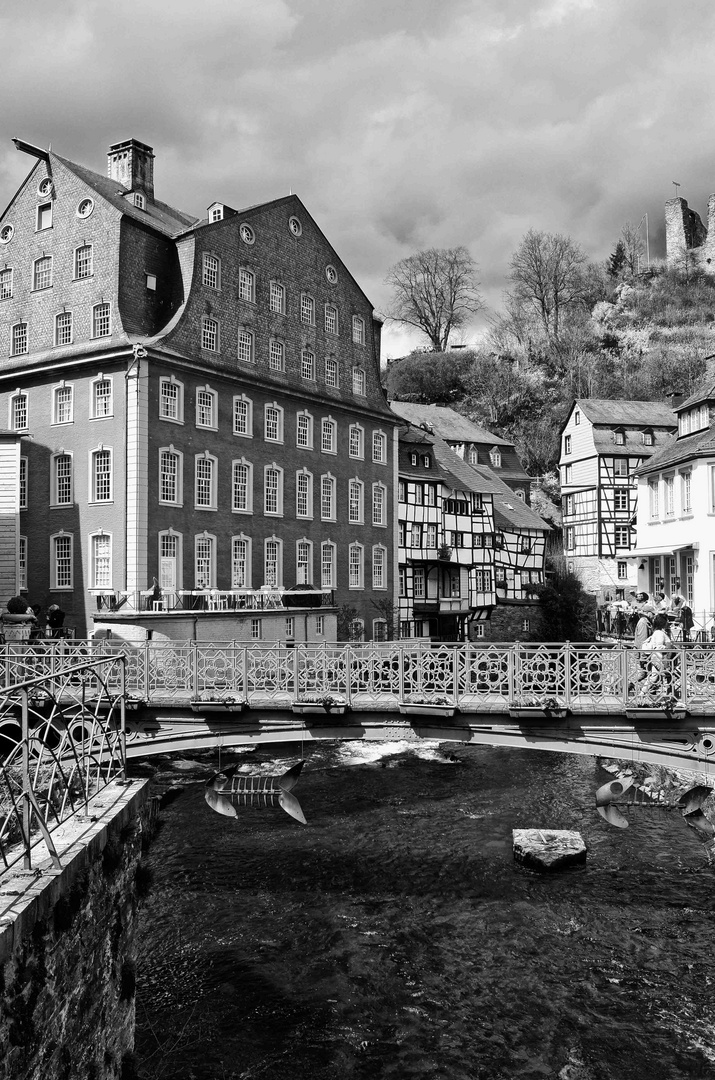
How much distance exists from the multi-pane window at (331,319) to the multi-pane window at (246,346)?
617cm

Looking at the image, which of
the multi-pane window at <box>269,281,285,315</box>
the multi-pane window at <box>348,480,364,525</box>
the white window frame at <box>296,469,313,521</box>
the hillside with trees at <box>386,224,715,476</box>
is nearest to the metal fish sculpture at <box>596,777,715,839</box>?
the white window frame at <box>296,469,313,521</box>

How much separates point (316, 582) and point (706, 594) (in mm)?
17296

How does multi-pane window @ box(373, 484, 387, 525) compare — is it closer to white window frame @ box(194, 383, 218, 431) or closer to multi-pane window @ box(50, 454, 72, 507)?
white window frame @ box(194, 383, 218, 431)

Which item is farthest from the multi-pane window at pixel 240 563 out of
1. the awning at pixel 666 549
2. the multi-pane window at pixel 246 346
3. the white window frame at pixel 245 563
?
the awning at pixel 666 549

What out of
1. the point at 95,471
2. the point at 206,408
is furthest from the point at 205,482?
the point at 95,471

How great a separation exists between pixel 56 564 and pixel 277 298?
16188 mm

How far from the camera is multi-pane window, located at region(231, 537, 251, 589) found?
37.1 metres

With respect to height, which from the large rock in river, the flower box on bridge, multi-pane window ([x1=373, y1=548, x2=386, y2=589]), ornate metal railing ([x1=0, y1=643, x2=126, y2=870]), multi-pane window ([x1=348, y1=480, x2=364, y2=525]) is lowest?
the large rock in river

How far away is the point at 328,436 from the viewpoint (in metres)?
43.8

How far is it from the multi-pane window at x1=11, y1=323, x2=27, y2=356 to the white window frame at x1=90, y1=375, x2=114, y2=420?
512cm

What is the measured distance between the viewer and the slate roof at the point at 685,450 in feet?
108

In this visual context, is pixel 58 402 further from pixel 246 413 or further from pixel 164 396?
pixel 246 413

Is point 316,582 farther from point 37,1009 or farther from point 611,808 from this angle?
point 37,1009

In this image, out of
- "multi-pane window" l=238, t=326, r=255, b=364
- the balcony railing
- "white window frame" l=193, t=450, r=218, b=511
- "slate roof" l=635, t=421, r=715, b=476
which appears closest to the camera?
the balcony railing
